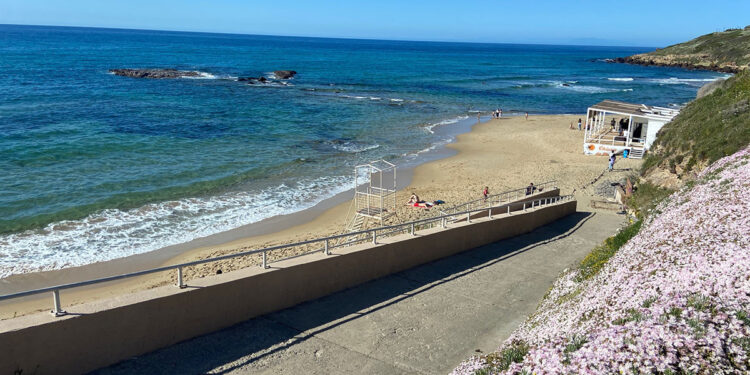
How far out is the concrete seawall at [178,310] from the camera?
20.9 ft

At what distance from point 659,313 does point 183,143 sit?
31.1 metres

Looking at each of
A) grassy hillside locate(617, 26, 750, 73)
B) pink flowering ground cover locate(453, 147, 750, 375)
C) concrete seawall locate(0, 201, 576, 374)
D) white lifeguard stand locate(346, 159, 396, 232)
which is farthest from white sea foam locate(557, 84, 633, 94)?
concrete seawall locate(0, 201, 576, 374)

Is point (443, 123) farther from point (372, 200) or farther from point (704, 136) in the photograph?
point (704, 136)

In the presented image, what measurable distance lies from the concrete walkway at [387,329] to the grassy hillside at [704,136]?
7.12 meters

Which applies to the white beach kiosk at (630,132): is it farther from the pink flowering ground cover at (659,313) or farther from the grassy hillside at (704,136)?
the pink flowering ground cover at (659,313)

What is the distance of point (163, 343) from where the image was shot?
7.51 m

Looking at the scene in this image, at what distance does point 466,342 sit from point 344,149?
26465 millimetres

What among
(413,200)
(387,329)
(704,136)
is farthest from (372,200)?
(387,329)

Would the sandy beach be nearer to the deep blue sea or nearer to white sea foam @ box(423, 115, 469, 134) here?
the deep blue sea

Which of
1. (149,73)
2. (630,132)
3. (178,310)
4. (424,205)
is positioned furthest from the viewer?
(149,73)

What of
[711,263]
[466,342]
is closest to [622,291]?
[711,263]

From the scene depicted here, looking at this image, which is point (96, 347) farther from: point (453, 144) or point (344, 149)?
point (453, 144)

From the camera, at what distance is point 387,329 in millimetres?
8664

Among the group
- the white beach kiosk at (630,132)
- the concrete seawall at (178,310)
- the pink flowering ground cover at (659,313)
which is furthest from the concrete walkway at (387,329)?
the white beach kiosk at (630,132)
